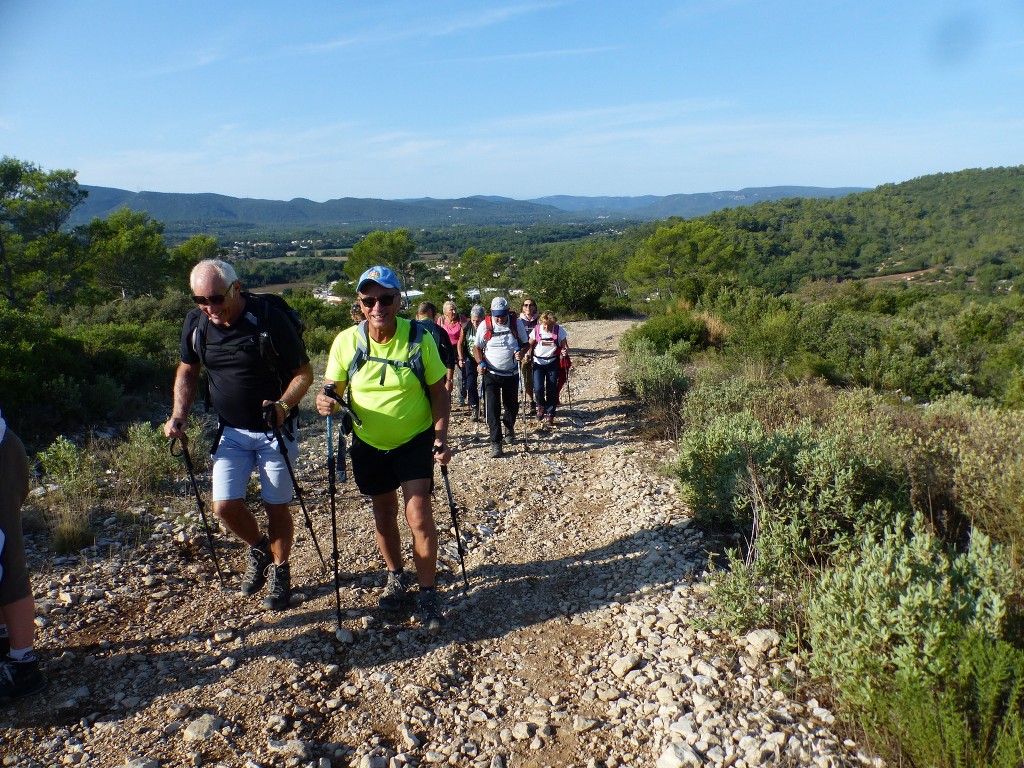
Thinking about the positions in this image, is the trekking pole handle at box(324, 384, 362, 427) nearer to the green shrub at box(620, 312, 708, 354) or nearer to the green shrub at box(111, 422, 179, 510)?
the green shrub at box(111, 422, 179, 510)

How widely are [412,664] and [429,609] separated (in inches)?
13.2

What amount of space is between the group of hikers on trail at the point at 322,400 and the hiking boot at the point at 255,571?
0.18 meters

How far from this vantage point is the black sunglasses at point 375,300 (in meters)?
3.04

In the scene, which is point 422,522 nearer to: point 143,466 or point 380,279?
point 380,279

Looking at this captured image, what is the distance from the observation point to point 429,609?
3.27 metres

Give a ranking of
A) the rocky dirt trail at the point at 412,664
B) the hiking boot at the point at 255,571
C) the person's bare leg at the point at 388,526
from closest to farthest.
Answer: the rocky dirt trail at the point at 412,664 < the person's bare leg at the point at 388,526 < the hiking boot at the point at 255,571

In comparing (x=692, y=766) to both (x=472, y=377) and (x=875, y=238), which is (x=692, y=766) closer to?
(x=472, y=377)

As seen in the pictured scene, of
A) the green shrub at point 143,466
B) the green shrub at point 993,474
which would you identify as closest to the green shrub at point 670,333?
the green shrub at point 993,474

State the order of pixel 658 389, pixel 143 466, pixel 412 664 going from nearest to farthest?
1. pixel 412 664
2. pixel 143 466
3. pixel 658 389

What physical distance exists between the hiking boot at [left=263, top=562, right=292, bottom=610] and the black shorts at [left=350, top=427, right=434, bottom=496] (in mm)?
719

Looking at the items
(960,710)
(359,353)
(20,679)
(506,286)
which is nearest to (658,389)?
(359,353)

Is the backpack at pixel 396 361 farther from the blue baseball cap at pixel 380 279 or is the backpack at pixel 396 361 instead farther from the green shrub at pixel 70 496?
the green shrub at pixel 70 496

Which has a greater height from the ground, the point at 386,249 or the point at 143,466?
the point at 386,249

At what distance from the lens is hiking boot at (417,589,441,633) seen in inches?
127
